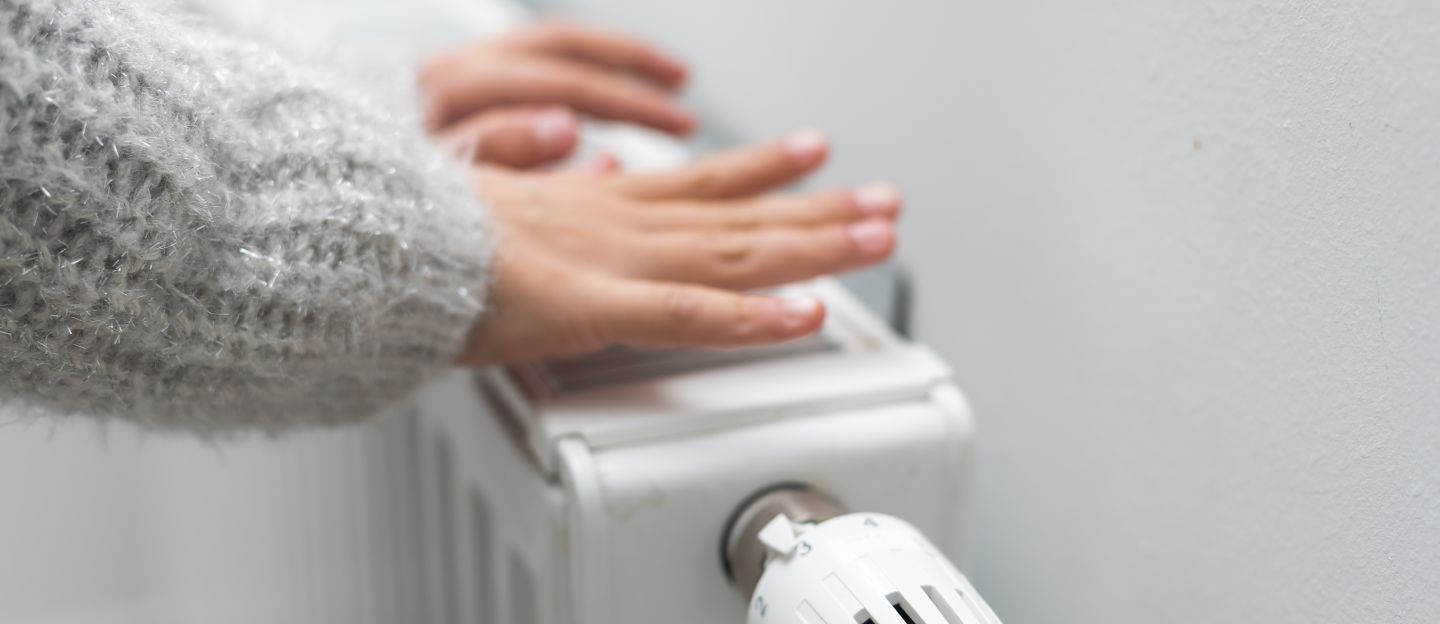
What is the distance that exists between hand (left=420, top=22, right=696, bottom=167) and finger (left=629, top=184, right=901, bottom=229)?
143 mm

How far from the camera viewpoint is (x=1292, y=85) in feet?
1.06

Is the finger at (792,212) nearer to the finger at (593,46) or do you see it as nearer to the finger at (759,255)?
the finger at (759,255)

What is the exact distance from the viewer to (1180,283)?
15.0 inches

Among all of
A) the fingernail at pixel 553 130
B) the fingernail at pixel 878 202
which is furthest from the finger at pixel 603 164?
the fingernail at pixel 878 202

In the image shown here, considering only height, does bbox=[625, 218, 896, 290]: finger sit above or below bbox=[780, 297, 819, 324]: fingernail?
above

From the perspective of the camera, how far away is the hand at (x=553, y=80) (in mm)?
646

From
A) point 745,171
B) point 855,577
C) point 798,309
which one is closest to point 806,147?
point 745,171

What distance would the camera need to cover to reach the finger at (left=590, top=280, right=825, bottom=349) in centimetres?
41

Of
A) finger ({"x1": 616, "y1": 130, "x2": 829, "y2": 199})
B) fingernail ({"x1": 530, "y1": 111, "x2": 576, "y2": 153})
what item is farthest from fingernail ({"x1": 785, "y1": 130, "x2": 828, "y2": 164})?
fingernail ({"x1": 530, "y1": 111, "x2": 576, "y2": 153})

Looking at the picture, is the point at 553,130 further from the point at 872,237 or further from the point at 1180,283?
the point at 1180,283

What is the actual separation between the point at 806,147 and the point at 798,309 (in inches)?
5.2

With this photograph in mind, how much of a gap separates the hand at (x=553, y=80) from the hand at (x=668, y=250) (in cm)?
12

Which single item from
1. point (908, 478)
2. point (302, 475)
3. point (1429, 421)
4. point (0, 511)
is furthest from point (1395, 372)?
point (0, 511)

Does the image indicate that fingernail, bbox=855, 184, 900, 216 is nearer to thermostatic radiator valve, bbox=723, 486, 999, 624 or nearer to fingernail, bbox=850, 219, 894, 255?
fingernail, bbox=850, 219, 894, 255
